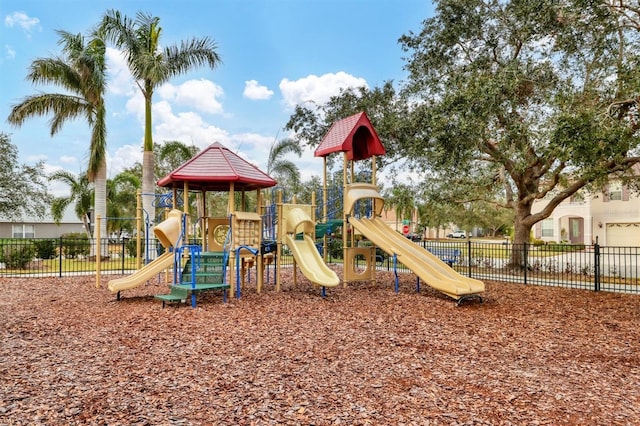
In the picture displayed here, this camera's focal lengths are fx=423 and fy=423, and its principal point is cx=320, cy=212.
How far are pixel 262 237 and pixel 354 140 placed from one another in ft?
14.1

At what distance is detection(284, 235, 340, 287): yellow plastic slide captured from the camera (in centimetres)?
914

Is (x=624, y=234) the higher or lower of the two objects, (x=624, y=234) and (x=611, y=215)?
the lower

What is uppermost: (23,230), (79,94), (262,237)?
(79,94)

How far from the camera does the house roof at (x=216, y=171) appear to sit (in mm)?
9664

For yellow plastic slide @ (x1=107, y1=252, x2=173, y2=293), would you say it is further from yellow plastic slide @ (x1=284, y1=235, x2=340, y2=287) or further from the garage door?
the garage door

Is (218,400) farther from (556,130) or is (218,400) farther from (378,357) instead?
A: (556,130)

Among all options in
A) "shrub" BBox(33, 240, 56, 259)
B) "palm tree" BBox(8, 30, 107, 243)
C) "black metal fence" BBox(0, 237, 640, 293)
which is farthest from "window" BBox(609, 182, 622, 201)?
"shrub" BBox(33, 240, 56, 259)

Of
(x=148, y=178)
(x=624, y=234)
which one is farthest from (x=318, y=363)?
(x=624, y=234)

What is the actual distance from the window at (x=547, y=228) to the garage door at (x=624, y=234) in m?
8.27

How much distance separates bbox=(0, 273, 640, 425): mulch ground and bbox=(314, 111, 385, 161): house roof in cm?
458

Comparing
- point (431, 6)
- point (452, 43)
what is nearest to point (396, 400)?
point (452, 43)

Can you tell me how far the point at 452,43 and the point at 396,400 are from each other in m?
12.9

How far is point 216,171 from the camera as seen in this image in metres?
9.86

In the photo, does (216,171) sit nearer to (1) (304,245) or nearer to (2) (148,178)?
(1) (304,245)
